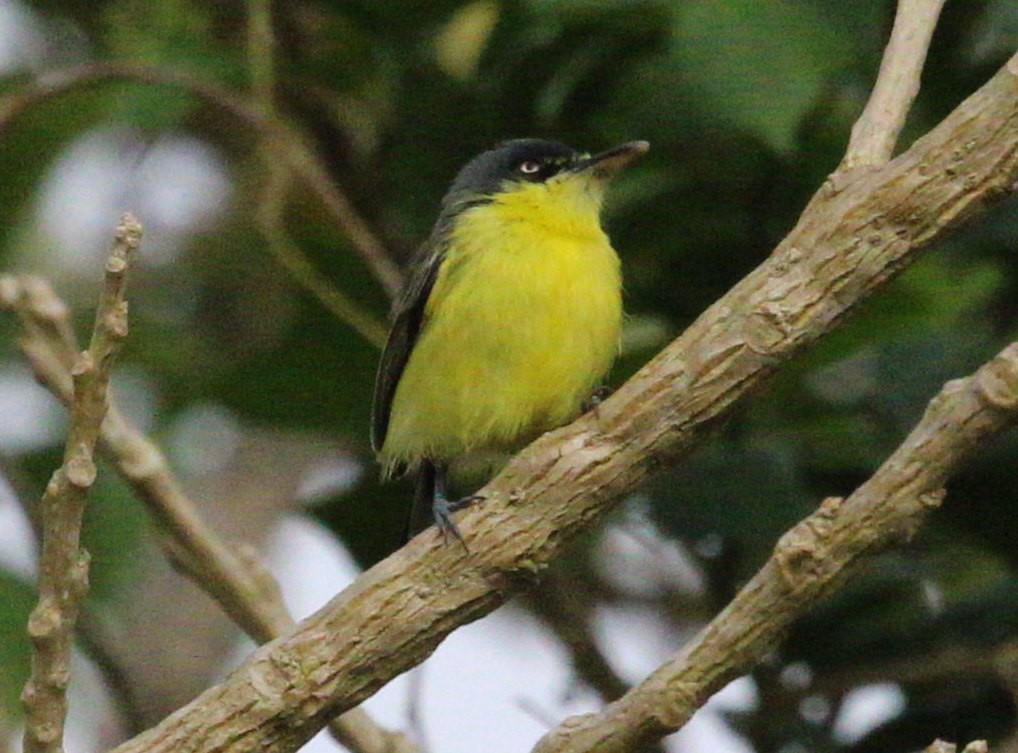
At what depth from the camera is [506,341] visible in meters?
4.17

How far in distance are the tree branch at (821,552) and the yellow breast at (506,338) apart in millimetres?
1426

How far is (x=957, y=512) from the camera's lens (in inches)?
175

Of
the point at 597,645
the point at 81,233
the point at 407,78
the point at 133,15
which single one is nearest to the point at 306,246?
the point at 407,78

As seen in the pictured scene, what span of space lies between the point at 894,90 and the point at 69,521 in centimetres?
153

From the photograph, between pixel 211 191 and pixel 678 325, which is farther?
pixel 211 191

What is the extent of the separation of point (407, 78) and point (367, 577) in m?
2.02

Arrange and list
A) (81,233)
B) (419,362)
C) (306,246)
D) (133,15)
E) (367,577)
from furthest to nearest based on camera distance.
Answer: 1. (81,233)
2. (133,15)
3. (306,246)
4. (419,362)
5. (367,577)

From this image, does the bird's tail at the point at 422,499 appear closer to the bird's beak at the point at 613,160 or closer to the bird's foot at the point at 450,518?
the bird's beak at the point at 613,160

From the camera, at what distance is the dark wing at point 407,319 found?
173 inches

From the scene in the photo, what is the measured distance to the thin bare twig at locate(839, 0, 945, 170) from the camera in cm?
316

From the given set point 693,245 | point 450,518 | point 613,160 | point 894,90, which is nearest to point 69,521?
point 450,518

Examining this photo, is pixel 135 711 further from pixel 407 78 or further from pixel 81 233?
pixel 81 233

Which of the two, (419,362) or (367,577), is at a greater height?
(419,362)

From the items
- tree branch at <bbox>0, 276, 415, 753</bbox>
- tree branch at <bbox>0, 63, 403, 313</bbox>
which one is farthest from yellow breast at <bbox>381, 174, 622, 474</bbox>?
tree branch at <bbox>0, 276, 415, 753</bbox>
